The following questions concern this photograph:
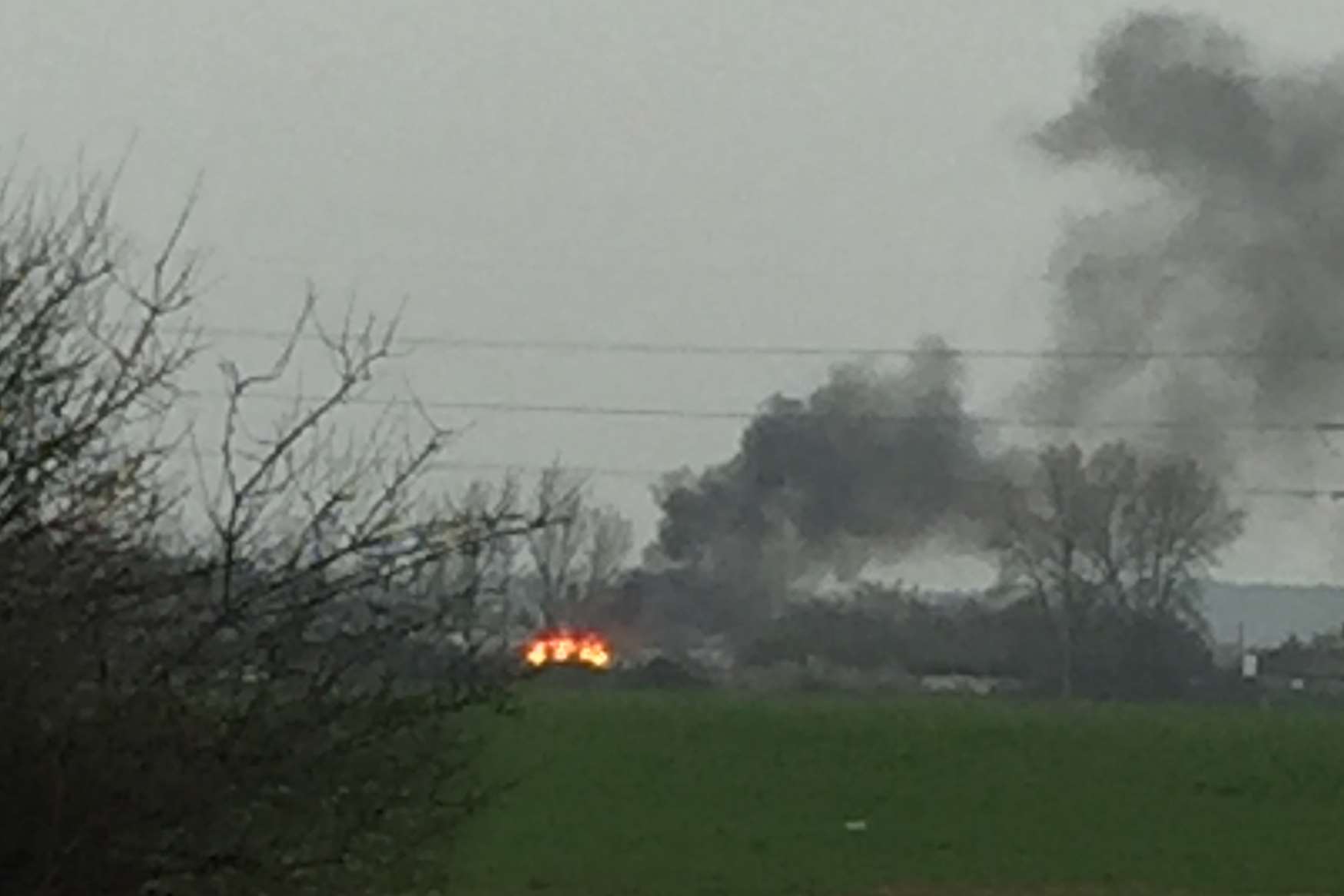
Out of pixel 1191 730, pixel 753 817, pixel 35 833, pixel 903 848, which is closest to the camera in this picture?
pixel 35 833

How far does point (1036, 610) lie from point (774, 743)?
73.8 feet

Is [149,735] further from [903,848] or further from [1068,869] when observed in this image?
[903,848]

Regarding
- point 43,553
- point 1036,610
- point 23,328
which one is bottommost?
point 43,553

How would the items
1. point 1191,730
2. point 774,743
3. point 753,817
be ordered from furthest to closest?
point 1191,730, point 774,743, point 753,817

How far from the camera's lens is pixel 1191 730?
52.0 m

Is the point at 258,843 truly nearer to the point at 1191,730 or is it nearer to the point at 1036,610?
the point at 1191,730

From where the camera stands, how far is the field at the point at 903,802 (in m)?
28.4

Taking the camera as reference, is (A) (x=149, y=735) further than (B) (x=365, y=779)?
No

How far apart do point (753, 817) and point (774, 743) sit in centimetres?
1092

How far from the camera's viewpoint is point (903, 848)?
32.2m

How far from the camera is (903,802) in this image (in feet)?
126

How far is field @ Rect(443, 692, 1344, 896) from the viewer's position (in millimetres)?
28391

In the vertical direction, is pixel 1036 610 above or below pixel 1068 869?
above

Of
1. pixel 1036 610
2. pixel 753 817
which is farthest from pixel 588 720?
pixel 1036 610
